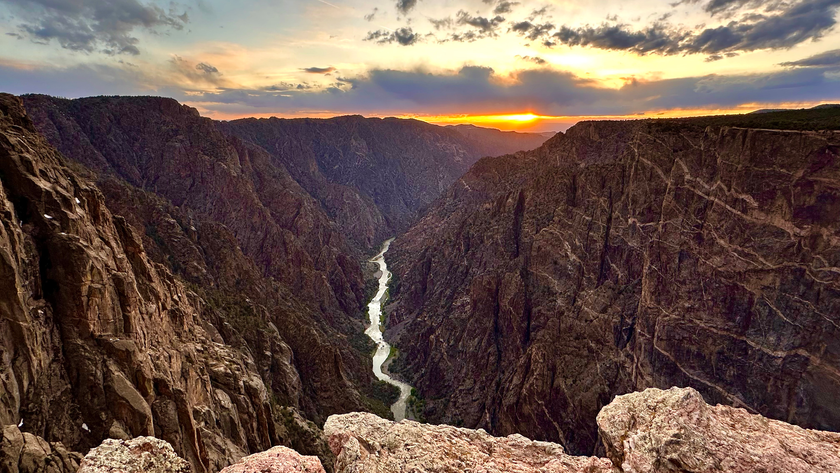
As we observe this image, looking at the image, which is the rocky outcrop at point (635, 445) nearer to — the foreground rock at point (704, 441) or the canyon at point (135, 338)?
the foreground rock at point (704, 441)

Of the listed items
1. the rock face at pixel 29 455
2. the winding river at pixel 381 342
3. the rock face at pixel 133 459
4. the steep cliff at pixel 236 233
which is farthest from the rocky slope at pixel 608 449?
the winding river at pixel 381 342

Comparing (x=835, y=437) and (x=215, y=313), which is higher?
(x=835, y=437)

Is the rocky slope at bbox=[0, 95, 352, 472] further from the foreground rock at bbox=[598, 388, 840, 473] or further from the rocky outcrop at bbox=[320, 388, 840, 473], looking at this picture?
the foreground rock at bbox=[598, 388, 840, 473]

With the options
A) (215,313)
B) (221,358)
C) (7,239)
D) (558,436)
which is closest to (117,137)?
(215,313)

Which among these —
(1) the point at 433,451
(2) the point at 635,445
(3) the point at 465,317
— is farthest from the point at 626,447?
(3) the point at 465,317

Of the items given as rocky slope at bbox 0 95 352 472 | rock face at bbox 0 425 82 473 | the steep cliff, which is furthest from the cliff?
the steep cliff

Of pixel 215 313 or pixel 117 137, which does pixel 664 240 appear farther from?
pixel 117 137
